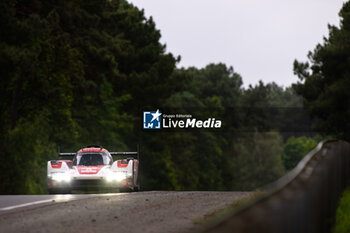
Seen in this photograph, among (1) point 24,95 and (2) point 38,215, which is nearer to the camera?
(2) point 38,215

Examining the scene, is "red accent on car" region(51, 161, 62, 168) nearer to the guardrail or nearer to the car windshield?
the car windshield

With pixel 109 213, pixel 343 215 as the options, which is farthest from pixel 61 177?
pixel 343 215

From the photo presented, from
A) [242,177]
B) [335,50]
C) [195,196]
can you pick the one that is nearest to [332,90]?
[335,50]

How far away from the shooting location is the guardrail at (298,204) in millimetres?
4074

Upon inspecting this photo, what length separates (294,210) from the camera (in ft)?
17.9

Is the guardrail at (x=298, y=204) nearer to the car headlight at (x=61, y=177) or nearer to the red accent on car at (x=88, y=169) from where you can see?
the red accent on car at (x=88, y=169)

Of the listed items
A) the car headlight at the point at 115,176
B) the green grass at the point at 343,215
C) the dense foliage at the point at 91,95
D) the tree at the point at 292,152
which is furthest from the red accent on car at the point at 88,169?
the tree at the point at 292,152

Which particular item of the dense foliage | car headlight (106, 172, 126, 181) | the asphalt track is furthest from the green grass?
the dense foliage

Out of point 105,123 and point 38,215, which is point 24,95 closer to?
point 105,123

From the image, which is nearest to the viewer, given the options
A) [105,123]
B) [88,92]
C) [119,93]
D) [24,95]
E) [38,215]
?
[38,215]

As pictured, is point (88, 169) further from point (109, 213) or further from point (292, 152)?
point (292, 152)

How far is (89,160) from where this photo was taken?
22516 mm

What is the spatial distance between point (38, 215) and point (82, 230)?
2.34m

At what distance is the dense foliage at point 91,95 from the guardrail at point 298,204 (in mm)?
25694
